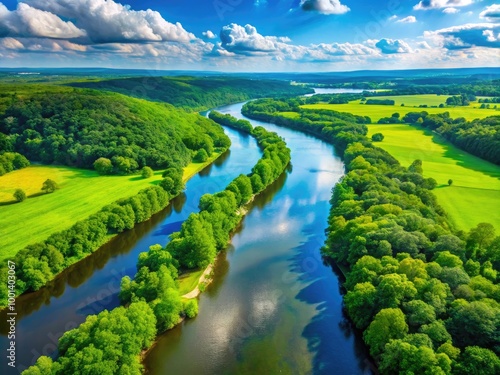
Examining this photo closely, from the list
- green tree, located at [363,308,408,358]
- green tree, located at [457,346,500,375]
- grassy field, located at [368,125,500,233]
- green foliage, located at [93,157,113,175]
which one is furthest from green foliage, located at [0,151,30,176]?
green tree, located at [457,346,500,375]

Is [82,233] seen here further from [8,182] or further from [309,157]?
[309,157]

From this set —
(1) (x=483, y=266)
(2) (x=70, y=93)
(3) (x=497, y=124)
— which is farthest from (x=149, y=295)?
(3) (x=497, y=124)

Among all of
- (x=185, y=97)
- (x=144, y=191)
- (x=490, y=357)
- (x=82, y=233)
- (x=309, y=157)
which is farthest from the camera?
(x=185, y=97)

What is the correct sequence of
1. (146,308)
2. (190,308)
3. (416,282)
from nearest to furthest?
(146,308) → (416,282) → (190,308)

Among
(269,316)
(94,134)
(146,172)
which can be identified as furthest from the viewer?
(94,134)

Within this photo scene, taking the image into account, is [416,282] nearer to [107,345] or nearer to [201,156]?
[107,345]

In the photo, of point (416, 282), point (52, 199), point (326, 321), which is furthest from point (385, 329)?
point (52, 199)
